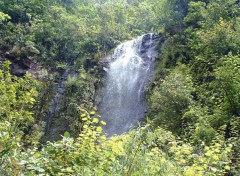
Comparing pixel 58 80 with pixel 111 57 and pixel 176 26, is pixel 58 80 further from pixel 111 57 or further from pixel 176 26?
pixel 176 26

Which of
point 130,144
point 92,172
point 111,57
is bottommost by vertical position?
point 92,172

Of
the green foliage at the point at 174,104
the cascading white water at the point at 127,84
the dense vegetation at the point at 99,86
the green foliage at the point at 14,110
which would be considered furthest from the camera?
the cascading white water at the point at 127,84

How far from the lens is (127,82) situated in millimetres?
14594

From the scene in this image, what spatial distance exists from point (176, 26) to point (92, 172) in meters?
13.6

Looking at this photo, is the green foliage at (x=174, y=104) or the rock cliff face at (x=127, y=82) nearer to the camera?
the green foliage at (x=174, y=104)

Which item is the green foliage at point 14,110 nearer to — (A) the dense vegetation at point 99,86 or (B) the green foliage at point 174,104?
(A) the dense vegetation at point 99,86

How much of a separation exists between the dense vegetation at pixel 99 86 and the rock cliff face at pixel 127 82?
73cm

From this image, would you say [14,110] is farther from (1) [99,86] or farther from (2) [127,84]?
(2) [127,84]

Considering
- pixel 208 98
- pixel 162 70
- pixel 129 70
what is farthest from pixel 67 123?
pixel 208 98

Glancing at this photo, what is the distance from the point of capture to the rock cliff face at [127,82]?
1265 cm

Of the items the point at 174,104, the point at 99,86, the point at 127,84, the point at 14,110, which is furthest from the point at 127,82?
the point at 14,110

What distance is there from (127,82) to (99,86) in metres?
1.72

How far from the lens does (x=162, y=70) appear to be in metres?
12.9

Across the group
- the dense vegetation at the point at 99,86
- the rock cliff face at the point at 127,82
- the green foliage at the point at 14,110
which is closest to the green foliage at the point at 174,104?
the dense vegetation at the point at 99,86
